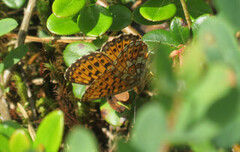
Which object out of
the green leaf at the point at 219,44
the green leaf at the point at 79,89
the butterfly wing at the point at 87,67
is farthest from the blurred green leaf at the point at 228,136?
the green leaf at the point at 79,89

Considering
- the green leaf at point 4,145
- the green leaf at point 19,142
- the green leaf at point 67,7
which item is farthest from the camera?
the green leaf at point 67,7

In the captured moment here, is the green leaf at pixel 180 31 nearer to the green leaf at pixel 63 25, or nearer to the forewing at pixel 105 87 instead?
the forewing at pixel 105 87

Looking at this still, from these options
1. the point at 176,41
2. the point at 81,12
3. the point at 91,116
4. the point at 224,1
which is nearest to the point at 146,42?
the point at 176,41

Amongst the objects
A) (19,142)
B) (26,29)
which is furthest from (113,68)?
(19,142)

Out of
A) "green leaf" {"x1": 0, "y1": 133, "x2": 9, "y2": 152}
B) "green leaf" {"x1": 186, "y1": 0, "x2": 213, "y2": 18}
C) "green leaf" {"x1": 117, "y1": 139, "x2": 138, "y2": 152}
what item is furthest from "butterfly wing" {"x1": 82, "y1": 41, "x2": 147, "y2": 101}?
"green leaf" {"x1": 117, "y1": 139, "x2": 138, "y2": 152}

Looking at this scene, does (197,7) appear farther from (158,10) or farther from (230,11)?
(230,11)

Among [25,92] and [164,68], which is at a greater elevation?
[164,68]

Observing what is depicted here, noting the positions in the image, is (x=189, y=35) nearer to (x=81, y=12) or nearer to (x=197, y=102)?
(x=81, y=12)
